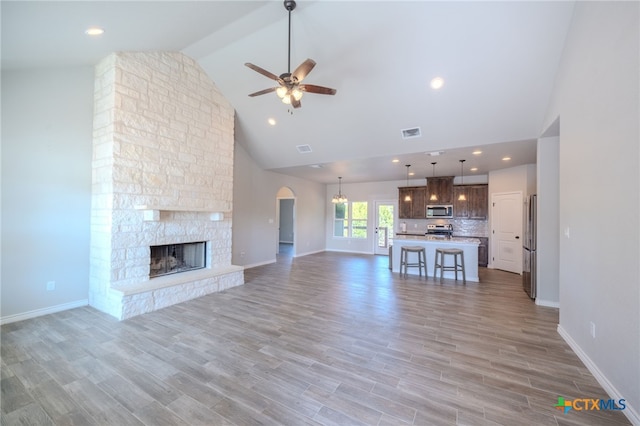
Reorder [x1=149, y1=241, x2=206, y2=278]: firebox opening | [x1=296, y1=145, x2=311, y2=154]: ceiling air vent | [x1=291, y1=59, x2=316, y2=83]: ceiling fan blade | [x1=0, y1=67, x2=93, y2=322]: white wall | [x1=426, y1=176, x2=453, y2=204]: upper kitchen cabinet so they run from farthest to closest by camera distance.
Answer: [x1=426, y1=176, x2=453, y2=204]: upper kitchen cabinet → [x1=296, y1=145, x2=311, y2=154]: ceiling air vent → [x1=149, y1=241, x2=206, y2=278]: firebox opening → [x1=0, y1=67, x2=93, y2=322]: white wall → [x1=291, y1=59, x2=316, y2=83]: ceiling fan blade

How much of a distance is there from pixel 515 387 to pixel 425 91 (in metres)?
3.84

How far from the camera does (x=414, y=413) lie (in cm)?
188

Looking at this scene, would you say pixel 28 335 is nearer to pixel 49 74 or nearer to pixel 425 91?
pixel 49 74

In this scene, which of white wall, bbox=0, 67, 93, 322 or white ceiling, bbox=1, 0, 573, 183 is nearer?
white ceiling, bbox=1, 0, 573, 183

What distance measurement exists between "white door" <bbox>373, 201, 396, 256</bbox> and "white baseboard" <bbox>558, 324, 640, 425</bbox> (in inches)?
257

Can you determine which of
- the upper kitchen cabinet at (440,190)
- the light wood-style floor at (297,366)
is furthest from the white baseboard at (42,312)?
the upper kitchen cabinet at (440,190)

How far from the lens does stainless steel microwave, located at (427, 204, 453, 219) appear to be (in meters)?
8.20

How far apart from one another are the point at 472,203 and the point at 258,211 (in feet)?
21.0

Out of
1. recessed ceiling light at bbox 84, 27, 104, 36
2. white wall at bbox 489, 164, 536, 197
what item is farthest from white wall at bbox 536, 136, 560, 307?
recessed ceiling light at bbox 84, 27, 104, 36

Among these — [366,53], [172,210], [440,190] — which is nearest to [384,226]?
[440,190]

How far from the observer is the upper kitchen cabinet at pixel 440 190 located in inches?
321

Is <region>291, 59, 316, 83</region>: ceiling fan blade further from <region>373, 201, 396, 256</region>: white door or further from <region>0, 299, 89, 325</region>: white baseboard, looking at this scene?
<region>373, 201, 396, 256</region>: white door

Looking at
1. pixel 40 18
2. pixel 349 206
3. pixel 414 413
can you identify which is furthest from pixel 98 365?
pixel 349 206

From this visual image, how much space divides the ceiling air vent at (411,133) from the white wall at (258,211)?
400cm
